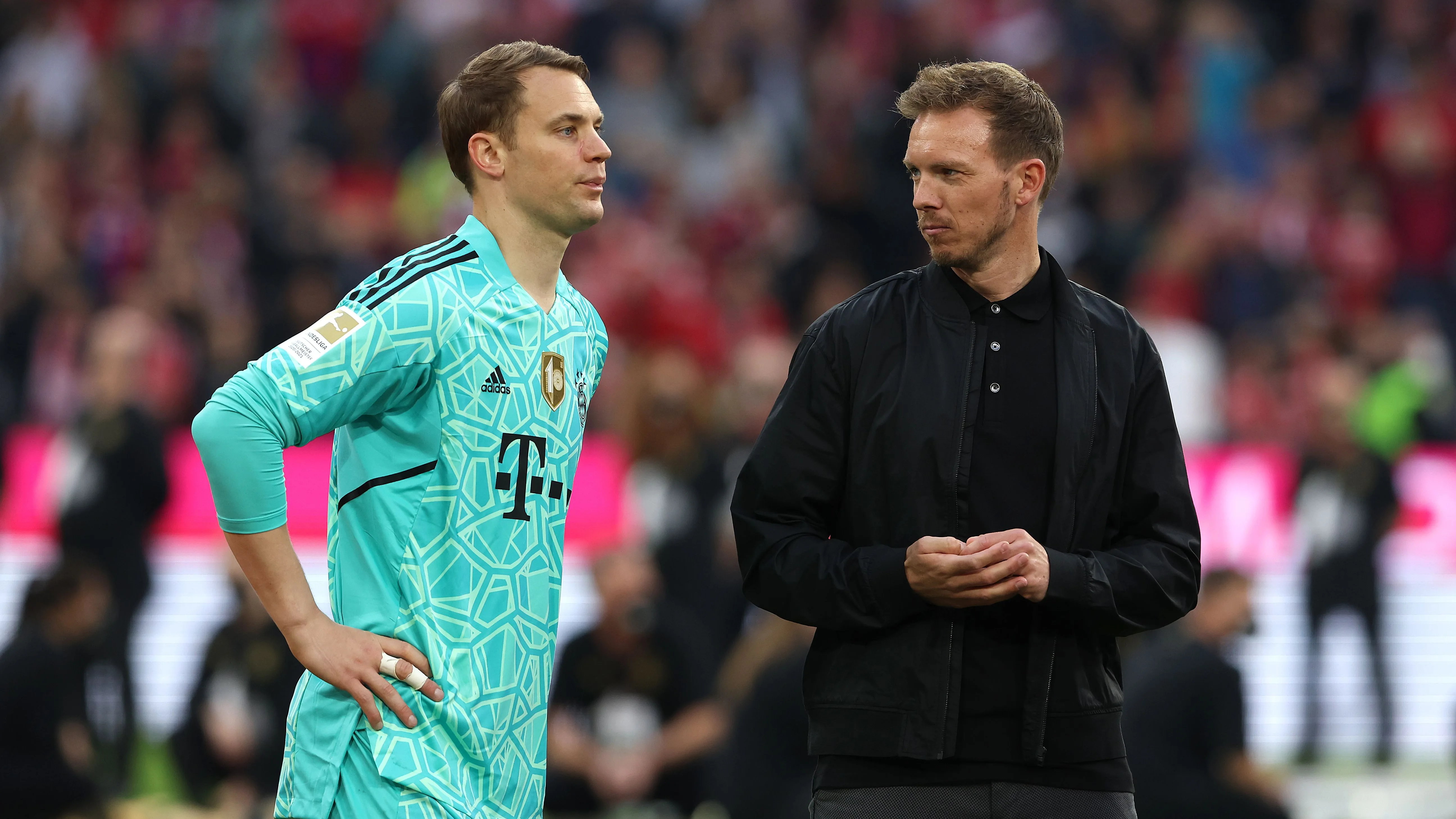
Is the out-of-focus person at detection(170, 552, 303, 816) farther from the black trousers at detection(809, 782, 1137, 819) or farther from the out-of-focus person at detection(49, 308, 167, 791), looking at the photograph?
the black trousers at detection(809, 782, 1137, 819)

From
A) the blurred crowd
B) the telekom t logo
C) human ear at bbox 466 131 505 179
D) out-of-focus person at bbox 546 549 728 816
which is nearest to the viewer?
the telekom t logo

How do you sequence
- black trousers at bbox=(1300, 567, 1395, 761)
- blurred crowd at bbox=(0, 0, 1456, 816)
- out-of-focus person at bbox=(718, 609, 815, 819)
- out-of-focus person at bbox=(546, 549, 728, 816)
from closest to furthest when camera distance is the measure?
1. out-of-focus person at bbox=(718, 609, 815, 819)
2. out-of-focus person at bbox=(546, 549, 728, 816)
3. black trousers at bbox=(1300, 567, 1395, 761)
4. blurred crowd at bbox=(0, 0, 1456, 816)

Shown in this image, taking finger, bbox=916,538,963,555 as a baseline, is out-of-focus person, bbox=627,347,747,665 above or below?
above

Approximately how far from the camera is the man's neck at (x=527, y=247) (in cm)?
366

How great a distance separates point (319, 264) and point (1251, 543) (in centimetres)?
714

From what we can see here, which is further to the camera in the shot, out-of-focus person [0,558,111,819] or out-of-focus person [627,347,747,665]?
out-of-focus person [627,347,747,665]

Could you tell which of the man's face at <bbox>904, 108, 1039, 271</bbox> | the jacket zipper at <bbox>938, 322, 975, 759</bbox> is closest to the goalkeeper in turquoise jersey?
the man's face at <bbox>904, 108, 1039, 271</bbox>

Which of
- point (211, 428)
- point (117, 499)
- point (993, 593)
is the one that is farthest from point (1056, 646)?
point (117, 499)

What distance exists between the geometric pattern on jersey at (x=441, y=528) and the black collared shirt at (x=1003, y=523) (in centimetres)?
68

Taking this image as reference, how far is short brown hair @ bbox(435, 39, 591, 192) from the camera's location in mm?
3684

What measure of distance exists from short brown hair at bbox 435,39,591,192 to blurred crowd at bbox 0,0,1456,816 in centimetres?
574

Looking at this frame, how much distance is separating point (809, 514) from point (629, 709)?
5093mm

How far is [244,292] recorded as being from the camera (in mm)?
13992

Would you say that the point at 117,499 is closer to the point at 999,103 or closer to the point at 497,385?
the point at 497,385
